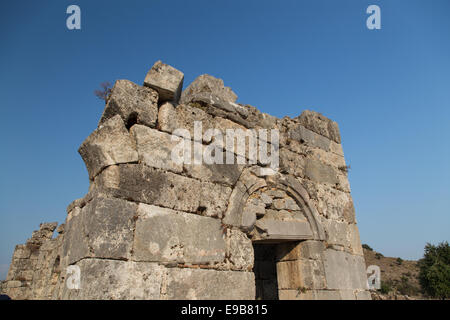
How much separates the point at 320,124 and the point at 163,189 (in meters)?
3.78

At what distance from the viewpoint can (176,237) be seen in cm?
321

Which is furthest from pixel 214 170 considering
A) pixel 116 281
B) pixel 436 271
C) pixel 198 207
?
pixel 436 271

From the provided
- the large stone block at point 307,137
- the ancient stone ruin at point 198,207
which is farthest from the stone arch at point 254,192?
the large stone block at point 307,137

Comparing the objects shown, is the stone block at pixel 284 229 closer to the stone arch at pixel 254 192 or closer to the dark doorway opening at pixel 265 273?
the stone arch at pixel 254 192

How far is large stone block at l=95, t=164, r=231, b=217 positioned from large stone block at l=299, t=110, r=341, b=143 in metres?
2.56

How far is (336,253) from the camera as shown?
480 cm

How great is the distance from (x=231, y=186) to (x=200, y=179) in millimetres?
509

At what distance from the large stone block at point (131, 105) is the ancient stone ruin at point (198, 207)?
0.04 ft

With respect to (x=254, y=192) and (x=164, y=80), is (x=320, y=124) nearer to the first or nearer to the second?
(x=254, y=192)

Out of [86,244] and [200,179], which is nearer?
[86,244]

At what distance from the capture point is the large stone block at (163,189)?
3.01 meters

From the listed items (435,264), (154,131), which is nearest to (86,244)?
(154,131)
